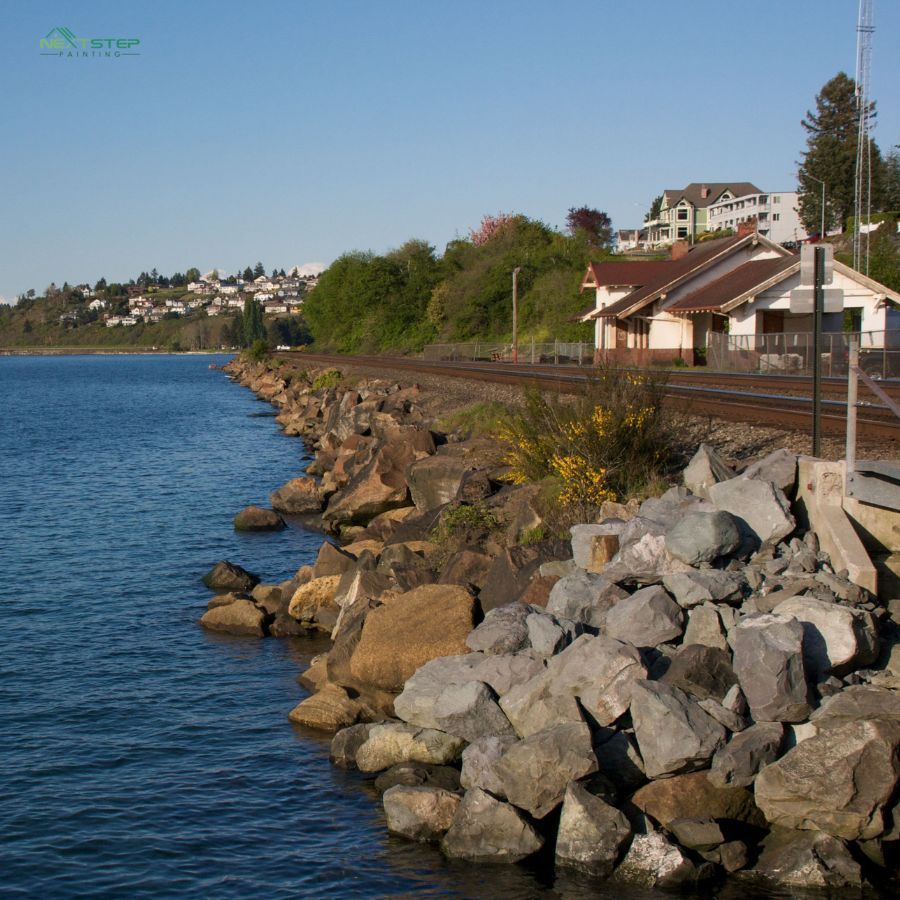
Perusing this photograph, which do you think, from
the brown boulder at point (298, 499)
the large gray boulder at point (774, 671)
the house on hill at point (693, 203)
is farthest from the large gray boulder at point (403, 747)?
the house on hill at point (693, 203)

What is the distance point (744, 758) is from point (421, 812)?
280cm

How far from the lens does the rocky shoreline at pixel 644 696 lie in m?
9.08

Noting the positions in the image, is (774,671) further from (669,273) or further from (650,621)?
(669,273)

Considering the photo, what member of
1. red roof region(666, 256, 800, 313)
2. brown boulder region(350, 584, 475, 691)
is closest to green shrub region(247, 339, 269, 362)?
red roof region(666, 256, 800, 313)

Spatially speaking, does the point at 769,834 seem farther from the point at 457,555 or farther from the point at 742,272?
the point at 742,272

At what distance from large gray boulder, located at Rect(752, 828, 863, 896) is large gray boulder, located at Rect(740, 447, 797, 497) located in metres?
4.46

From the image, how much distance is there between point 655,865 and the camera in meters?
8.89

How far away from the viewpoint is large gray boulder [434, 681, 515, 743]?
35.7 feet

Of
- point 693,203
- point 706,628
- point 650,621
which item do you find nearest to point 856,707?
point 706,628

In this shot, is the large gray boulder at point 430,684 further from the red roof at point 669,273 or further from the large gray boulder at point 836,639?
the red roof at point 669,273

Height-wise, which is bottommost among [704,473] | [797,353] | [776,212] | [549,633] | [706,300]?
[549,633]

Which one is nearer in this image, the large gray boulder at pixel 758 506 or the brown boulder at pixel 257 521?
the large gray boulder at pixel 758 506

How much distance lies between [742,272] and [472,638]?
40.4 metres

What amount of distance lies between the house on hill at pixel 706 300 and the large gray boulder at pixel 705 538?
27.3 meters
